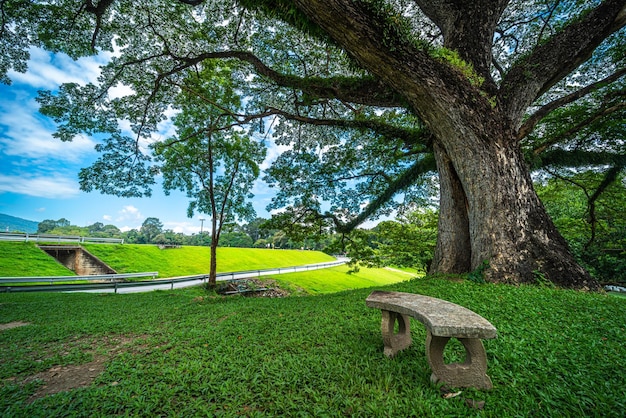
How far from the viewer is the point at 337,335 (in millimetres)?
2781

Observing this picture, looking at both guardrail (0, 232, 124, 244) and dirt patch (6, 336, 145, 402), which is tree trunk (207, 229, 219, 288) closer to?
dirt patch (6, 336, 145, 402)

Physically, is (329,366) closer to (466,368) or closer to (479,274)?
(466,368)

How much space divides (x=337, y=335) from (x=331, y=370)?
0.72 metres

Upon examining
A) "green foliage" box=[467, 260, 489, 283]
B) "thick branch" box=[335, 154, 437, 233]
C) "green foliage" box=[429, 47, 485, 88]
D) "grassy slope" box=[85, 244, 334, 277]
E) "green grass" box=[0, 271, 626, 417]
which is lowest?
Result: "grassy slope" box=[85, 244, 334, 277]

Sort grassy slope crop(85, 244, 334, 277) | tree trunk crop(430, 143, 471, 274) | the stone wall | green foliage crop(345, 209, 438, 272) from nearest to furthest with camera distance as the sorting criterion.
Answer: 1. tree trunk crop(430, 143, 471, 274)
2. green foliage crop(345, 209, 438, 272)
3. the stone wall
4. grassy slope crop(85, 244, 334, 277)

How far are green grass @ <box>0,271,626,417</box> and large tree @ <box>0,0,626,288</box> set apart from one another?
143 centimetres

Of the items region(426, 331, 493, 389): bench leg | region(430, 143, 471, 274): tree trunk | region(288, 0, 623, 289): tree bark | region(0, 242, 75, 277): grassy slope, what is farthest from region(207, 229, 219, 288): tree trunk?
region(426, 331, 493, 389): bench leg

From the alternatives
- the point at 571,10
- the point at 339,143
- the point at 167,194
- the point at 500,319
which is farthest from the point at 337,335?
the point at 167,194

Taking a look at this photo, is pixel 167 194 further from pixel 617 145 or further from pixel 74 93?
pixel 617 145

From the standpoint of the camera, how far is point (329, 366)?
6.98 ft

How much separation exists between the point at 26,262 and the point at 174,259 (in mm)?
9645

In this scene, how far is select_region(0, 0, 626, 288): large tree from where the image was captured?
401cm

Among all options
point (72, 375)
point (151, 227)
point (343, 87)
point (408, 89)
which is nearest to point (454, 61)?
point (408, 89)

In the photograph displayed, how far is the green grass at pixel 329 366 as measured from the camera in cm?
166
